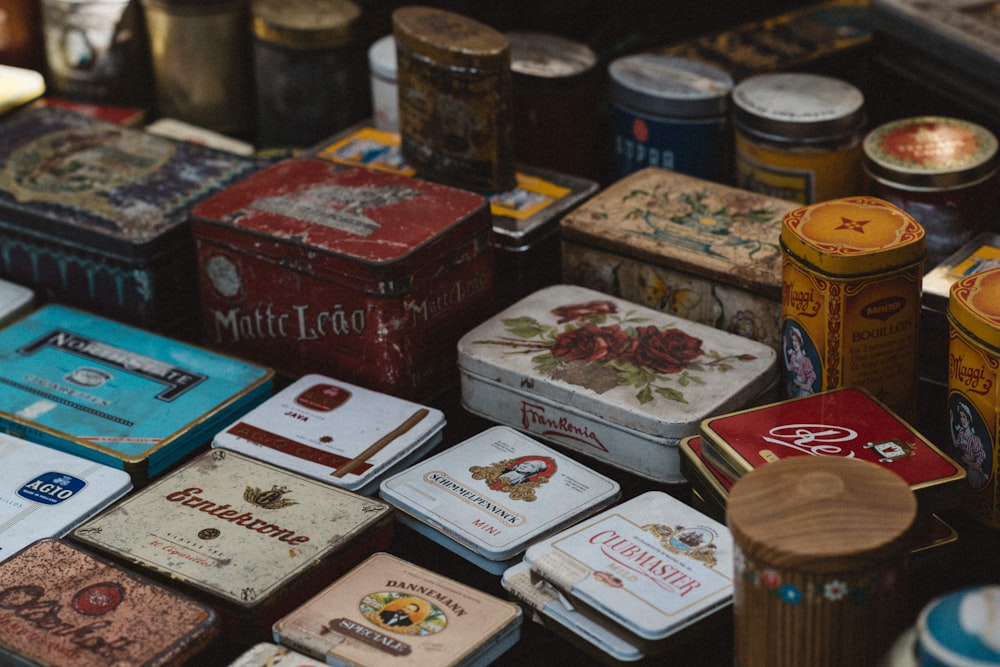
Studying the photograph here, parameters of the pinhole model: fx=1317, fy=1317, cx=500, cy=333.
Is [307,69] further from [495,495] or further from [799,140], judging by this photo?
[495,495]

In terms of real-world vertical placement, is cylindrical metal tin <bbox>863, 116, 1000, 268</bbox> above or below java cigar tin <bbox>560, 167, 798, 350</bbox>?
above

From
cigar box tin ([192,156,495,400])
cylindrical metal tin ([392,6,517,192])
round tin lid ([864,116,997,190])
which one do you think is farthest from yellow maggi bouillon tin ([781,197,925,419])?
cylindrical metal tin ([392,6,517,192])

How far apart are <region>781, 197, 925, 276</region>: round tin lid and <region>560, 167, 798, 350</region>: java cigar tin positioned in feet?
0.53

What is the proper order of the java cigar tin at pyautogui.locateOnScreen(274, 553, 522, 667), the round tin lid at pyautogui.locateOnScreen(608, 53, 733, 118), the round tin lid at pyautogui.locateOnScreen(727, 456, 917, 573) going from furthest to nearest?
1. the round tin lid at pyautogui.locateOnScreen(608, 53, 733, 118)
2. the java cigar tin at pyautogui.locateOnScreen(274, 553, 522, 667)
3. the round tin lid at pyautogui.locateOnScreen(727, 456, 917, 573)

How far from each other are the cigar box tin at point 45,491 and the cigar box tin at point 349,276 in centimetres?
34

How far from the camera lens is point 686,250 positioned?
73.5 inches

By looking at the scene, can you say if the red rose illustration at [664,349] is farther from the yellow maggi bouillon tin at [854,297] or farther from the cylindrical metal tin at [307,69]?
the cylindrical metal tin at [307,69]

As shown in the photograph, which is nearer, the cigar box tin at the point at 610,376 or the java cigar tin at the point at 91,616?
the java cigar tin at the point at 91,616

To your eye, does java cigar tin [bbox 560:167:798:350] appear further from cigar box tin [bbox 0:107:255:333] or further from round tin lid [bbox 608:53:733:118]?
cigar box tin [bbox 0:107:255:333]

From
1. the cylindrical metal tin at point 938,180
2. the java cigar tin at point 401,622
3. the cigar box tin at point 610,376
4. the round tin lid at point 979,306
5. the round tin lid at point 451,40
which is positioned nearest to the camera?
the java cigar tin at point 401,622

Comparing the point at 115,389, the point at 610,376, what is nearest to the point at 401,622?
the point at 610,376

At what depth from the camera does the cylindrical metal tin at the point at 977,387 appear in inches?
57.9

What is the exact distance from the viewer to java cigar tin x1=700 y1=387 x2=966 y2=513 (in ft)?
4.79

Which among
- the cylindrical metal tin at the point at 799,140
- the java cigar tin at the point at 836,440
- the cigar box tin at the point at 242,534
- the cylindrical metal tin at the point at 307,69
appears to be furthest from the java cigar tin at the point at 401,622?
the cylindrical metal tin at the point at 307,69
